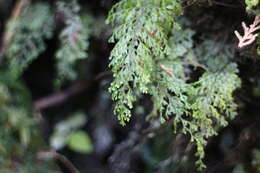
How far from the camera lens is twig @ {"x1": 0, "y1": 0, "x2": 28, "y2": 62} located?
5.56 feet

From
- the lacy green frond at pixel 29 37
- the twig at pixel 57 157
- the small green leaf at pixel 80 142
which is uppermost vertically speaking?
the lacy green frond at pixel 29 37

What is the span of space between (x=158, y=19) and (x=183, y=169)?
55 cm

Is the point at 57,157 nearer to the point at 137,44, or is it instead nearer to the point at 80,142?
the point at 80,142

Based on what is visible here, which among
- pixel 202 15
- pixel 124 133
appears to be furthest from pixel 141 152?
pixel 202 15

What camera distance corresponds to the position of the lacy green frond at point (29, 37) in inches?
62.2

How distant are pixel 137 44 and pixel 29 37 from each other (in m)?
0.89

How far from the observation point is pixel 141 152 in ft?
5.52

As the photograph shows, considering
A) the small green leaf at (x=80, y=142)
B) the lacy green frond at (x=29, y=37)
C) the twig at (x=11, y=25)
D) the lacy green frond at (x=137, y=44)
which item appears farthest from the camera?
the small green leaf at (x=80, y=142)

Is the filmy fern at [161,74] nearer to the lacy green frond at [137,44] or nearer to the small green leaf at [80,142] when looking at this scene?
the lacy green frond at [137,44]

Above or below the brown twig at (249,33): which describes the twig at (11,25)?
below

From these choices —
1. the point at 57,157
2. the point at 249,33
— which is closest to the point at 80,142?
the point at 57,157

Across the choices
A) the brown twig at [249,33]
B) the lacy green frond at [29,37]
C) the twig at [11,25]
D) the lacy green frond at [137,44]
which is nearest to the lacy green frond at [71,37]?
the lacy green frond at [29,37]

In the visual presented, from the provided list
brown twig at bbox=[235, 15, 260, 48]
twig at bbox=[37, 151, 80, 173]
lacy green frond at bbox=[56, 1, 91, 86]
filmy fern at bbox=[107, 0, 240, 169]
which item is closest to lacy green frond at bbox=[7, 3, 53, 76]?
lacy green frond at bbox=[56, 1, 91, 86]

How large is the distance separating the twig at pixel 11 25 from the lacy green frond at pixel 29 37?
0.05 metres
